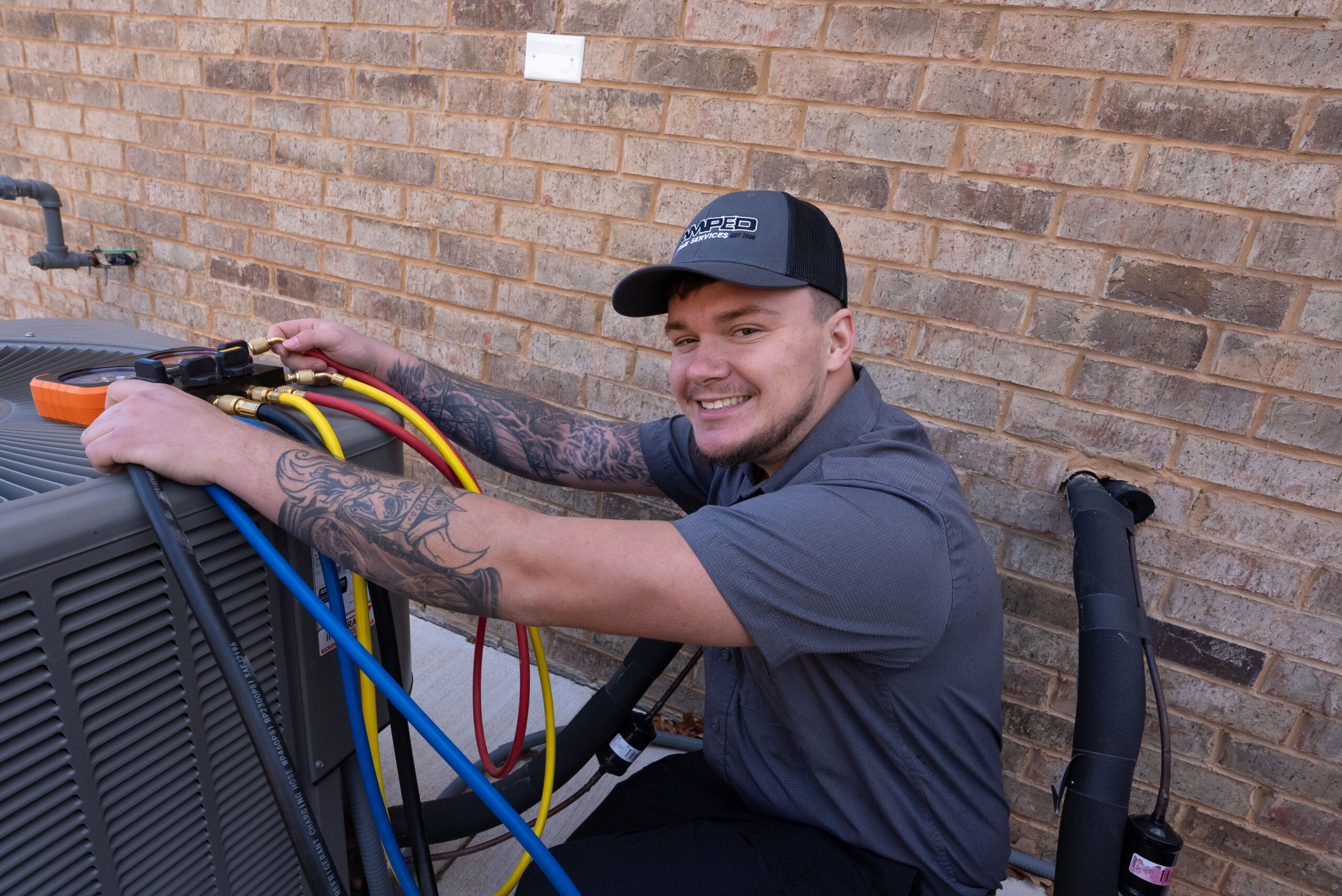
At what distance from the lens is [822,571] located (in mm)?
855

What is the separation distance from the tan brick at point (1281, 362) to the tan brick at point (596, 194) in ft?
4.01

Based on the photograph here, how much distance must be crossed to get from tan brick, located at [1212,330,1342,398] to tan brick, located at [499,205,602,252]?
1.33 meters

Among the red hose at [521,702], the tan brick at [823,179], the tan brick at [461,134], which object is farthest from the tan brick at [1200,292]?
the tan brick at [461,134]

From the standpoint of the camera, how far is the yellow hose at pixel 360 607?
956mm

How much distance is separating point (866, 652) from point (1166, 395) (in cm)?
89

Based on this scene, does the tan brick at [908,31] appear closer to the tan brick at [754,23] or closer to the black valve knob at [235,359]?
the tan brick at [754,23]

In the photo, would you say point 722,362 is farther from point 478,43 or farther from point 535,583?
point 478,43

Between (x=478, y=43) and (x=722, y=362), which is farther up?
(x=478, y=43)

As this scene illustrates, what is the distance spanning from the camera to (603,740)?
4.69 ft

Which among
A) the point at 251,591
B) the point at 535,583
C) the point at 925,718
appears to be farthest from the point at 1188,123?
the point at 251,591

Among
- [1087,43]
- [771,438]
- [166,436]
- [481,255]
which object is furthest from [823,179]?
[166,436]

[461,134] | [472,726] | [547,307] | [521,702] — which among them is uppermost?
[461,134]

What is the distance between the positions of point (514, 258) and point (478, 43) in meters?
0.53

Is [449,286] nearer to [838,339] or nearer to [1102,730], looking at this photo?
[838,339]
